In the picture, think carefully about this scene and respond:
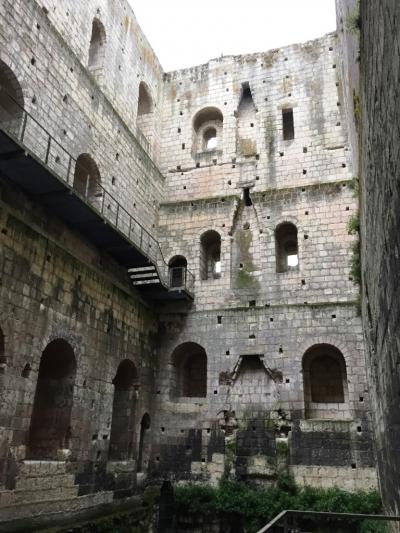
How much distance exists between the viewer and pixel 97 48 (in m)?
14.6

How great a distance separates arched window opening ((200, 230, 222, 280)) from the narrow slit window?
4161 millimetres

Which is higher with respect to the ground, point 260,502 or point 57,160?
point 57,160

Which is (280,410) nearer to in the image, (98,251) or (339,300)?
(339,300)

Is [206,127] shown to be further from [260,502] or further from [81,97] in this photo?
[260,502]

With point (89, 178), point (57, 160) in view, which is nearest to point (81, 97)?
point (89, 178)

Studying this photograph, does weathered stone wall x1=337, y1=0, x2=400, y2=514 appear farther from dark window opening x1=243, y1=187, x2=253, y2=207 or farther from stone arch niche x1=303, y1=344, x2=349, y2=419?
dark window opening x1=243, y1=187, x2=253, y2=207

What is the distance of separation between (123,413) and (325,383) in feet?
18.0

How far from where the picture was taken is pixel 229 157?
53.1 ft

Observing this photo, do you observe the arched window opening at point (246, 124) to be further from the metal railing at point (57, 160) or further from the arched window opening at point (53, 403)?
the arched window opening at point (53, 403)

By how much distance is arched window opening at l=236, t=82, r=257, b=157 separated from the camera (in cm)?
1614

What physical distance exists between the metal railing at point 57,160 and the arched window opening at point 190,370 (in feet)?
5.98

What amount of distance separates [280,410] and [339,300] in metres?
3.33

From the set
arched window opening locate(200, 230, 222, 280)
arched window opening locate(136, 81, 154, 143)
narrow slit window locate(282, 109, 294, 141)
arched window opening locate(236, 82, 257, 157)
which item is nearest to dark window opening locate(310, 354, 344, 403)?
arched window opening locate(200, 230, 222, 280)

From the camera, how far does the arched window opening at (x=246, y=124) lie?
53.0 ft
